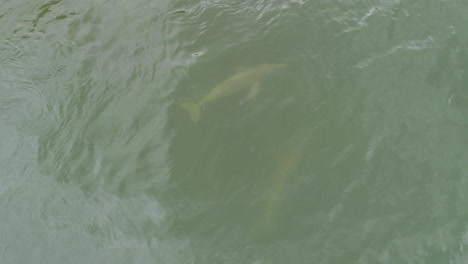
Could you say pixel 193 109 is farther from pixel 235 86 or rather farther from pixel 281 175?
pixel 281 175

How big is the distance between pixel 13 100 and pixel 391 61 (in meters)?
4.71

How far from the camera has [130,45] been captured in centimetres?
611

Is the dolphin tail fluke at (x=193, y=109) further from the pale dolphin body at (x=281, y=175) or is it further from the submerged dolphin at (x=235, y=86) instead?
the pale dolphin body at (x=281, y=175)

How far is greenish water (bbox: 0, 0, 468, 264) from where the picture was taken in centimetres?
431

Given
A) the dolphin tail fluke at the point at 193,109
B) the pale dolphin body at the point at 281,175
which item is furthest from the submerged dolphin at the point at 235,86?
the pale dolphin body at the point at 281,175

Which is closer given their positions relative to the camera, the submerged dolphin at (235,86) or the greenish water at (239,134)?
the greenish water at (239,134)

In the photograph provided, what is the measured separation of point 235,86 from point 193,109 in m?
0.57

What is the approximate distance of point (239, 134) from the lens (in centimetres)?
508

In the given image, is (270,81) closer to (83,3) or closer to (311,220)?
(311,220)

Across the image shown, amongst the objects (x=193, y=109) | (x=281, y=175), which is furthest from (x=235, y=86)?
(x=281, y=175)

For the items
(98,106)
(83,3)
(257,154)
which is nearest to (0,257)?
(98,106)

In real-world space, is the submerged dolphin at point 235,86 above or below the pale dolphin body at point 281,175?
above

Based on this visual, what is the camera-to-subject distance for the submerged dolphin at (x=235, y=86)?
5.33 m

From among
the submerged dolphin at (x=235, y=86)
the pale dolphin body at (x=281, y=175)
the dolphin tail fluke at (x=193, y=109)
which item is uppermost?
the submerged dolphin at (x=235, y=86)
